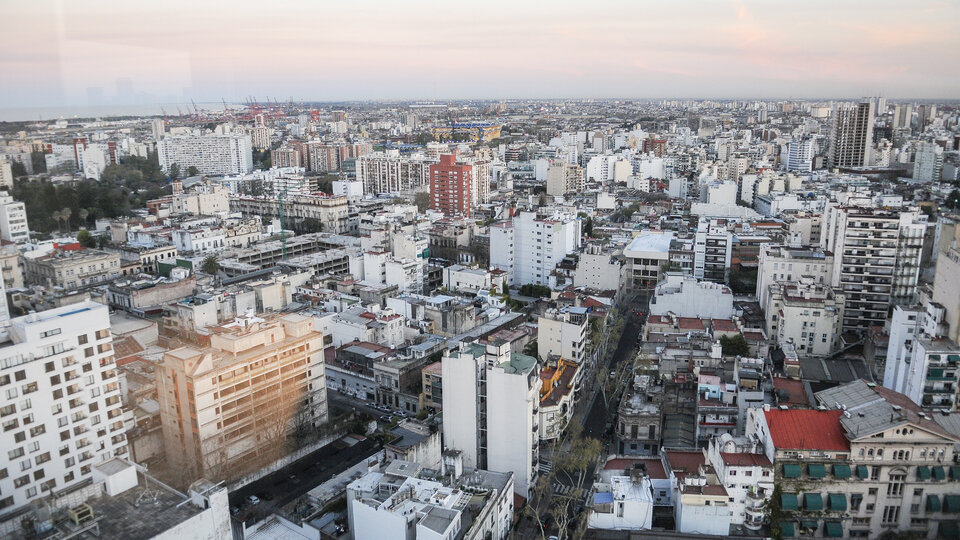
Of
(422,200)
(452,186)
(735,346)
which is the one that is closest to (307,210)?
(422,200)

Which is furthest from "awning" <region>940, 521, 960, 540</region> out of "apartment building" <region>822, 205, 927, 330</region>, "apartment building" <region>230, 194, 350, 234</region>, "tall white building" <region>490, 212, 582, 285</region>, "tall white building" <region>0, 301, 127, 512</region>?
"apartment building" <region>230, 194, 350, 234</region>

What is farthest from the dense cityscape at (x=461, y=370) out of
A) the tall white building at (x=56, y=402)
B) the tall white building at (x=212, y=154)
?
the tall white building at (x=212, y=154)

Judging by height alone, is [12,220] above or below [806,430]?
above

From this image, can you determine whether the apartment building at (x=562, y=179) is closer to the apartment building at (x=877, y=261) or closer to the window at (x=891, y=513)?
the apartment building at (x=877, y=261)

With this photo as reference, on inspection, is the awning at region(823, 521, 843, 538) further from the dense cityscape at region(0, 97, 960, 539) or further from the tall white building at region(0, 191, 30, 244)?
the tall white building at region(0, 191, 30, 244)

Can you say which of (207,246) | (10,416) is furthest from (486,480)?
(207,246)

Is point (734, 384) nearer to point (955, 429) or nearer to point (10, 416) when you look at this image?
point (955, 429)

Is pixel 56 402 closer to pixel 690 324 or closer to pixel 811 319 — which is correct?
pixel 690 324
